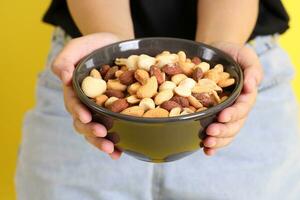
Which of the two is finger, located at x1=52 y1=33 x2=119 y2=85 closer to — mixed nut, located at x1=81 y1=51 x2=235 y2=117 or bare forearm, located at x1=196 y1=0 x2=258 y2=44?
mixed nut, located at x1=81 y1=51 x2=235 y2=117

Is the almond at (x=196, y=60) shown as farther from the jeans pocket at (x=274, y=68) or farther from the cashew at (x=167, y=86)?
the jeans pocket at (x=274, y=68)

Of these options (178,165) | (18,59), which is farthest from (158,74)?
(18,59)

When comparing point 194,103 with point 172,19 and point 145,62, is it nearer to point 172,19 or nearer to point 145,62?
point 145,62

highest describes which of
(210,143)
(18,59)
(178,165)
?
(210,143)

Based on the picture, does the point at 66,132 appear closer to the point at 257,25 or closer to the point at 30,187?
the point at 30,187

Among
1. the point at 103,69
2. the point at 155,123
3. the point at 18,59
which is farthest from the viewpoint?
the point at 18,59

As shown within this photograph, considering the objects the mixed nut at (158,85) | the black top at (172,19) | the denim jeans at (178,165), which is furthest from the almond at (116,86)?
the black top at (172,19)

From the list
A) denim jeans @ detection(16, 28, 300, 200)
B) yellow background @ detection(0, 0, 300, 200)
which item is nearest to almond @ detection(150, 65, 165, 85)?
denim jeans @ detection(16, 28, 300, 200)
